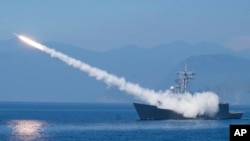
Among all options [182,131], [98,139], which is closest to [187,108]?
[182,131]

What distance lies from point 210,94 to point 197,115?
750 cm

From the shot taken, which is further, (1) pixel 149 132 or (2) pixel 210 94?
(2) pixel 210 94

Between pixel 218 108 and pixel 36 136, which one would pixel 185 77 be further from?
pixel 36 136

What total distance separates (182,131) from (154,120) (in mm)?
35463

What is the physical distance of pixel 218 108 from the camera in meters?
168

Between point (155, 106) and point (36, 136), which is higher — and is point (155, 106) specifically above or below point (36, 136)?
above

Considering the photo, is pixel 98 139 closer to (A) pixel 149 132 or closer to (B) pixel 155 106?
(A) pixel 149 132

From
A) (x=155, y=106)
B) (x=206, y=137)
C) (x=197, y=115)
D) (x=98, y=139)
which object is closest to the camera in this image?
(x=98, y=139)

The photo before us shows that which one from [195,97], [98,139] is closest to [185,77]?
[195,97]

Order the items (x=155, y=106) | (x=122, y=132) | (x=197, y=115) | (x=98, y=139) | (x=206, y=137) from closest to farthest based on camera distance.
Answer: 1. (x=98, y=139)
2. (x=206, y=137)
3. (x=122, y=132)
4. (x=155, y=106)
5. (x=197, y=115)

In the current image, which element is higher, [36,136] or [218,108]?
[218,108]

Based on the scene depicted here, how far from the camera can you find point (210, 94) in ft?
564

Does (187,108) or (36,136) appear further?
(187,108)

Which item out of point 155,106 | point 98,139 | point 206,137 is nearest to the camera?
point 98,139
